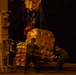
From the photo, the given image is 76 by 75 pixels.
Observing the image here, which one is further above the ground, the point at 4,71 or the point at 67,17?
the point at 67,17

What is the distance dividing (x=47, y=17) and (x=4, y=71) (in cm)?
1583

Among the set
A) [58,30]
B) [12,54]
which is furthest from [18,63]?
[58,30]

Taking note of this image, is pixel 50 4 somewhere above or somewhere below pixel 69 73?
above

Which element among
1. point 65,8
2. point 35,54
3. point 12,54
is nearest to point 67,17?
point 65,8

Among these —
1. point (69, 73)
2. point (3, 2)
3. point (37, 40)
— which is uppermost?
point (3, 2)

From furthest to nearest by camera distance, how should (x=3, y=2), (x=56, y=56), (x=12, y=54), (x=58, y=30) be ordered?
1. (x=58, y=30)
2. (x=12, y=54)
3. (x=56, y=56)
4. (x=3, y=2)

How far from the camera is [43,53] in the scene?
892 inches

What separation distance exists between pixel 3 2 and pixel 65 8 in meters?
15.7

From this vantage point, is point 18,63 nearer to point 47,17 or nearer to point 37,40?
point 37,40

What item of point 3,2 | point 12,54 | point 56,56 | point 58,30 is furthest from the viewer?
point 58,30

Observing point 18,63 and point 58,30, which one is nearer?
point 18,63

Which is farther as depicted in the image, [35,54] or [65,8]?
[65,8]

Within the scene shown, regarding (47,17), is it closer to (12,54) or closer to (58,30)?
(58,30)

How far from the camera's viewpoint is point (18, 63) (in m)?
23.5
